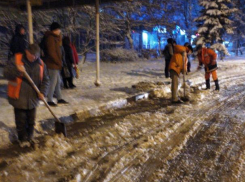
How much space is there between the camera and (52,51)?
6449 millimetres

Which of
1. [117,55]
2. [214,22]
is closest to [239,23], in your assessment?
[214,22]

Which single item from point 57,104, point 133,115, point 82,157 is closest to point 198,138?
point 133,115

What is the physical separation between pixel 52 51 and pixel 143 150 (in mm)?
3555

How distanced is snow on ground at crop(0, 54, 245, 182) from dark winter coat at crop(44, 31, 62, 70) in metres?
1.19

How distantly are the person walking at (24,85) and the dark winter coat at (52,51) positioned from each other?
209cm

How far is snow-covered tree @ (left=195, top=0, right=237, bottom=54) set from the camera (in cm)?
2205

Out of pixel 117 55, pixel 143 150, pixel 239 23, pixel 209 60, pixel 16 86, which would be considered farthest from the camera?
pixel 239 23

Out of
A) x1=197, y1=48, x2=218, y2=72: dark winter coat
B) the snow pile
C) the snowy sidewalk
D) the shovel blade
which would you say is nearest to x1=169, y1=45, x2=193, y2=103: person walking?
the snowy sidewalk

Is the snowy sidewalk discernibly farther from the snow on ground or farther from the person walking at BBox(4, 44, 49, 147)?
the person walking at BBox(4, 44, 49, 147)

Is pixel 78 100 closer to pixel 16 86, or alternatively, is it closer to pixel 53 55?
pixel 53 55

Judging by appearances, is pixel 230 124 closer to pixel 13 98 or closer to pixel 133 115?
pixel 133 115

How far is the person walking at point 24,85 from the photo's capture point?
13.1 feet

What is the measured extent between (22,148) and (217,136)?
3709 millimetres

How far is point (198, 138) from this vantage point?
16.5 ft
